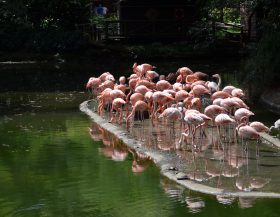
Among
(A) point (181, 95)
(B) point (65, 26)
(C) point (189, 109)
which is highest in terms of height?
(B) point (65, 26)

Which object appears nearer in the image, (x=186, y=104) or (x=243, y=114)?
(x=243, y=114)

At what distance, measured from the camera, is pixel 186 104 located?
1257 cm

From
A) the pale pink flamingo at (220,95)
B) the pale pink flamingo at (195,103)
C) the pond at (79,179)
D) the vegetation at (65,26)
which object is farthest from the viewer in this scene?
the vegetation at (65,26)

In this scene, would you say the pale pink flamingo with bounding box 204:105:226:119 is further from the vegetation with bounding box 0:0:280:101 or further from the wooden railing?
the wooden railing

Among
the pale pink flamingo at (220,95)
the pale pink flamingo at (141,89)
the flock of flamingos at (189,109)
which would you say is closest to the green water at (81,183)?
the flock of flamingos at (189,109)

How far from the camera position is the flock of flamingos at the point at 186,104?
1038 cm

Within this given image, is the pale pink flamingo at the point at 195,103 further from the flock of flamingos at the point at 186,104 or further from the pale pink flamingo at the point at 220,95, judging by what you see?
the pale pink flamingo at the point at 220,95

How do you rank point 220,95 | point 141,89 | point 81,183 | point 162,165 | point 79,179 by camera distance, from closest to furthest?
point 81,183 < point 79,179 < point 162,165 < point 220,95 < point 141,89

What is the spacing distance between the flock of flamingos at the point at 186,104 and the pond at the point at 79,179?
2.59 feet

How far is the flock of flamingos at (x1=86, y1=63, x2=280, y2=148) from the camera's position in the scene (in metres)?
10.4

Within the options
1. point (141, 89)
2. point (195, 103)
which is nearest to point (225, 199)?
point (195, 103)

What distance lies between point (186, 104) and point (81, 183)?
11.9 feet

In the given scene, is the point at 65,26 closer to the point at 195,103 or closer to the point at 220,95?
the point at 220,95

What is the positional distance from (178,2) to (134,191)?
26.9 meters
